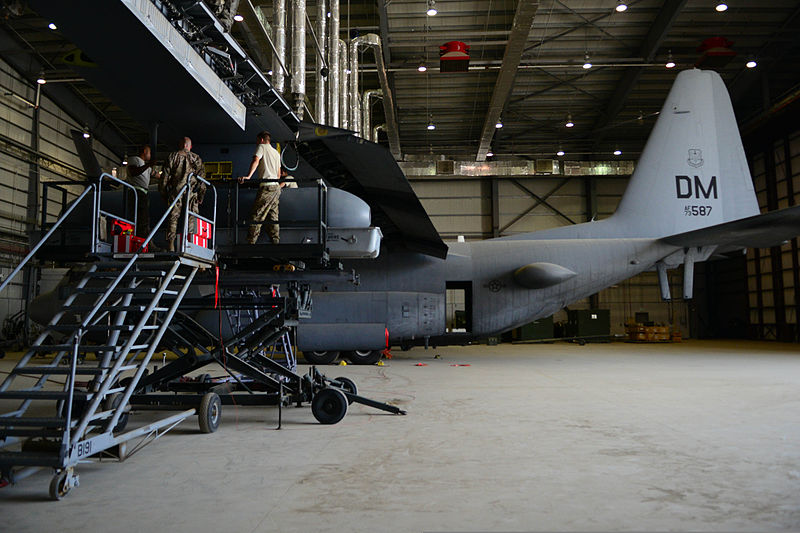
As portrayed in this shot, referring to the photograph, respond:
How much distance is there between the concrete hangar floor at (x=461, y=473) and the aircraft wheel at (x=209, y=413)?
Result: 0.14 meters

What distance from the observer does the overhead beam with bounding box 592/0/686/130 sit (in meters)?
17.8

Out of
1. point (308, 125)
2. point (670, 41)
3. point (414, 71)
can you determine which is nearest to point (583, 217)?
point (670, 41)

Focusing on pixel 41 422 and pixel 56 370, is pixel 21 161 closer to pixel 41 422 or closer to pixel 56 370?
pixel 56 370

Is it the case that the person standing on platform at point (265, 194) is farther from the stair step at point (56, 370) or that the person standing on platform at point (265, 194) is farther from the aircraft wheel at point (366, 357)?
the aircraft wheel at point (366, 357)

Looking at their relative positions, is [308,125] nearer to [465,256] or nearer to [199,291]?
[199,291]

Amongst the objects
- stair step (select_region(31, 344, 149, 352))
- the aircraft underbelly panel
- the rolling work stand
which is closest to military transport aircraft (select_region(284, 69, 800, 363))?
the aircraft underbelly panel

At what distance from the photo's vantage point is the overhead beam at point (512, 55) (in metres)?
15.1

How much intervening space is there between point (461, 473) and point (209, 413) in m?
3.05

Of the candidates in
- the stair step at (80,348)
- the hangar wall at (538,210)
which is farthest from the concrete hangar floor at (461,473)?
the hangar wall at (538,210)

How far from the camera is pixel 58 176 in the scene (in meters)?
25.0

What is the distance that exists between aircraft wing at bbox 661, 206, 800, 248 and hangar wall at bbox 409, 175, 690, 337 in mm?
15124

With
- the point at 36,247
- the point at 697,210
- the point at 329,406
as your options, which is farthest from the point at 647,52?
the point at 36,247

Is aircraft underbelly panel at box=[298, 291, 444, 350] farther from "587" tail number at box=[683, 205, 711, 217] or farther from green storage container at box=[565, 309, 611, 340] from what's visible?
green storage container at box=[565, 309, 611, 340]

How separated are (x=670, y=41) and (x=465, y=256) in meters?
13.0
